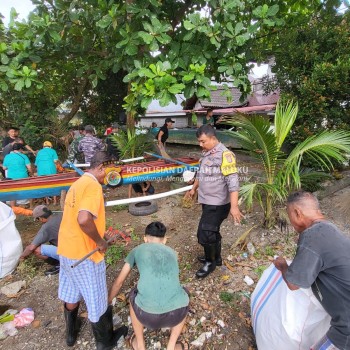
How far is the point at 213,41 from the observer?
2912 mm

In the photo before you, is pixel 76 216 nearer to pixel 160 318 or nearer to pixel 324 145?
pixel 160 318

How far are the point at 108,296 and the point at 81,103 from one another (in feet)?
38.1

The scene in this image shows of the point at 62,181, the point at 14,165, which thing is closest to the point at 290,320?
the point at 62,181

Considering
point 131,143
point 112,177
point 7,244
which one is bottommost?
point 7,244

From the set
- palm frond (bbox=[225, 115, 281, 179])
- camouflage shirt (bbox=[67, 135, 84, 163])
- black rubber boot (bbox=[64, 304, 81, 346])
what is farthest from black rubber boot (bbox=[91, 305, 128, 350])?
camouflage shirt (bbox=[67, 135, 84, 163])

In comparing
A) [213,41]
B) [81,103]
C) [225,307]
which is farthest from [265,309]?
[81,103]

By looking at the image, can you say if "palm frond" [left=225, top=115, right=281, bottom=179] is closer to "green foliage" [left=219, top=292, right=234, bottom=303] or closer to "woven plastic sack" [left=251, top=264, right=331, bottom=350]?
"green foliage" [left=219, top=292, right=234, bottom=303]

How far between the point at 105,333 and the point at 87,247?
0.76 meters

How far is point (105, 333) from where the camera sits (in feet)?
7.02

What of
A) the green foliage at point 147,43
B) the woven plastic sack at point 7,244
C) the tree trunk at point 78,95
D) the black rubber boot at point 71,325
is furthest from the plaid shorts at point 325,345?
the tree trunk at point 78,95

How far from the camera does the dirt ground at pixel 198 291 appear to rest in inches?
91.6

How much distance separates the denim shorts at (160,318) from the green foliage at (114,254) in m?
1.47

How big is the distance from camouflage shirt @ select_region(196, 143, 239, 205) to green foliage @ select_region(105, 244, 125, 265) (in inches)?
56.1

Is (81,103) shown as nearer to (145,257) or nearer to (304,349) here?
(145,257)
